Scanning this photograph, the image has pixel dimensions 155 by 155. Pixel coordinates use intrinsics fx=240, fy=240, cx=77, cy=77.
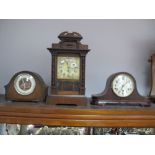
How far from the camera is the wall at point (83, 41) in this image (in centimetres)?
109

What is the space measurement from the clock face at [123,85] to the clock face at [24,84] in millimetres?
297

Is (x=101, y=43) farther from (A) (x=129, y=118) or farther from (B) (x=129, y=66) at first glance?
(A) (x=129, y=118)

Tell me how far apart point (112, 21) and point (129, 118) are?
1.59ft

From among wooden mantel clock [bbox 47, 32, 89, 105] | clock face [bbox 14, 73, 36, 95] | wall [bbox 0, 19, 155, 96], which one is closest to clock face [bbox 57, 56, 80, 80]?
wooden mantel clock [bbox 47, 32, 89, 105]

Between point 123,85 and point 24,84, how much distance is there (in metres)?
0.36

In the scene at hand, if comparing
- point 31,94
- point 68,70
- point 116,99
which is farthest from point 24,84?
point 116,99

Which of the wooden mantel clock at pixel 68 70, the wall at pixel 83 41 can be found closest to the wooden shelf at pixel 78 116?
the wooden mantel clock at pixel 68 70

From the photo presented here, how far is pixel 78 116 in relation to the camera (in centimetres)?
80

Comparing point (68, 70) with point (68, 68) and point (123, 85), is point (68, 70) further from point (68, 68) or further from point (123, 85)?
point (123, 85)

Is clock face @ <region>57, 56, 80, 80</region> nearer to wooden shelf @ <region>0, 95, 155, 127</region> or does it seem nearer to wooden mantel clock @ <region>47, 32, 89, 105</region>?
wooden mantel clock @ <region>47, 32, 89, 105</region>

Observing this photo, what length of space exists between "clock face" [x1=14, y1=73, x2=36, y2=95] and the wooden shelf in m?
0.07
